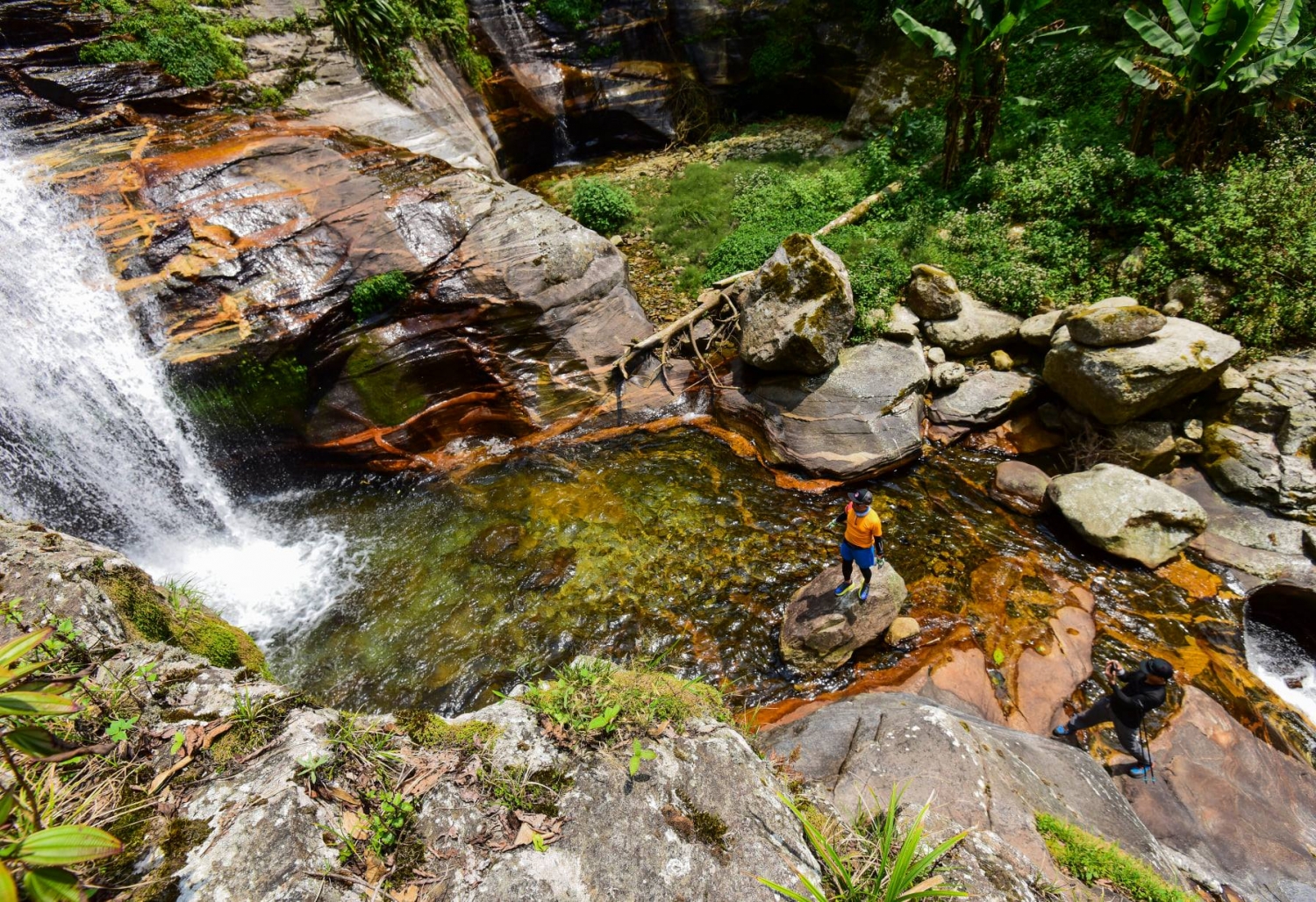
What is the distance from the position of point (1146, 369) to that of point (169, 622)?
12.9m

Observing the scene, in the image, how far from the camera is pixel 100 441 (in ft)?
27.3

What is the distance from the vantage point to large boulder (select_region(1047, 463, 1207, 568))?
7.86 meters

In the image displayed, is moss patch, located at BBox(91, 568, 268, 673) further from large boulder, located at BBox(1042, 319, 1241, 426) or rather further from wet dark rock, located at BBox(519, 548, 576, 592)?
large boulder, located at BBox(1042, 319, 1241, 426)

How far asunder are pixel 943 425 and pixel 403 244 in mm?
11136

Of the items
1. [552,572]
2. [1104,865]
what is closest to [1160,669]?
[1104,865]

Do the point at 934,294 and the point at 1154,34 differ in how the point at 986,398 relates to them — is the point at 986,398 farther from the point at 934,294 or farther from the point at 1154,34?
the point at 1154,34

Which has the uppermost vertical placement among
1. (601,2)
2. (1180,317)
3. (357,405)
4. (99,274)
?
(601,2)

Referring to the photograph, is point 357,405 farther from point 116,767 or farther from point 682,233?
point 682,233

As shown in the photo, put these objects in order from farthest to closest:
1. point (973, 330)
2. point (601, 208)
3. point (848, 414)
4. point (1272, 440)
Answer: point (601, 208), point (973, 330), point (848, 414), point (1272, 440)

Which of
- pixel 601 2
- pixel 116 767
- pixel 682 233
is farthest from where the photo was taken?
pixel 601 2

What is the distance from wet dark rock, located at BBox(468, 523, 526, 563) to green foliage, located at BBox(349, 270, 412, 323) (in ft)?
15.9

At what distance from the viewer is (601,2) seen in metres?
17.7

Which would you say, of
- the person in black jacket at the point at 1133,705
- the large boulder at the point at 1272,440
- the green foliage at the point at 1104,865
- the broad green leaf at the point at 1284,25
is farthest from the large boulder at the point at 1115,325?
the green foliage at the point at 1104,865

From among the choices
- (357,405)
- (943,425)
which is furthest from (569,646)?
(943,425)
